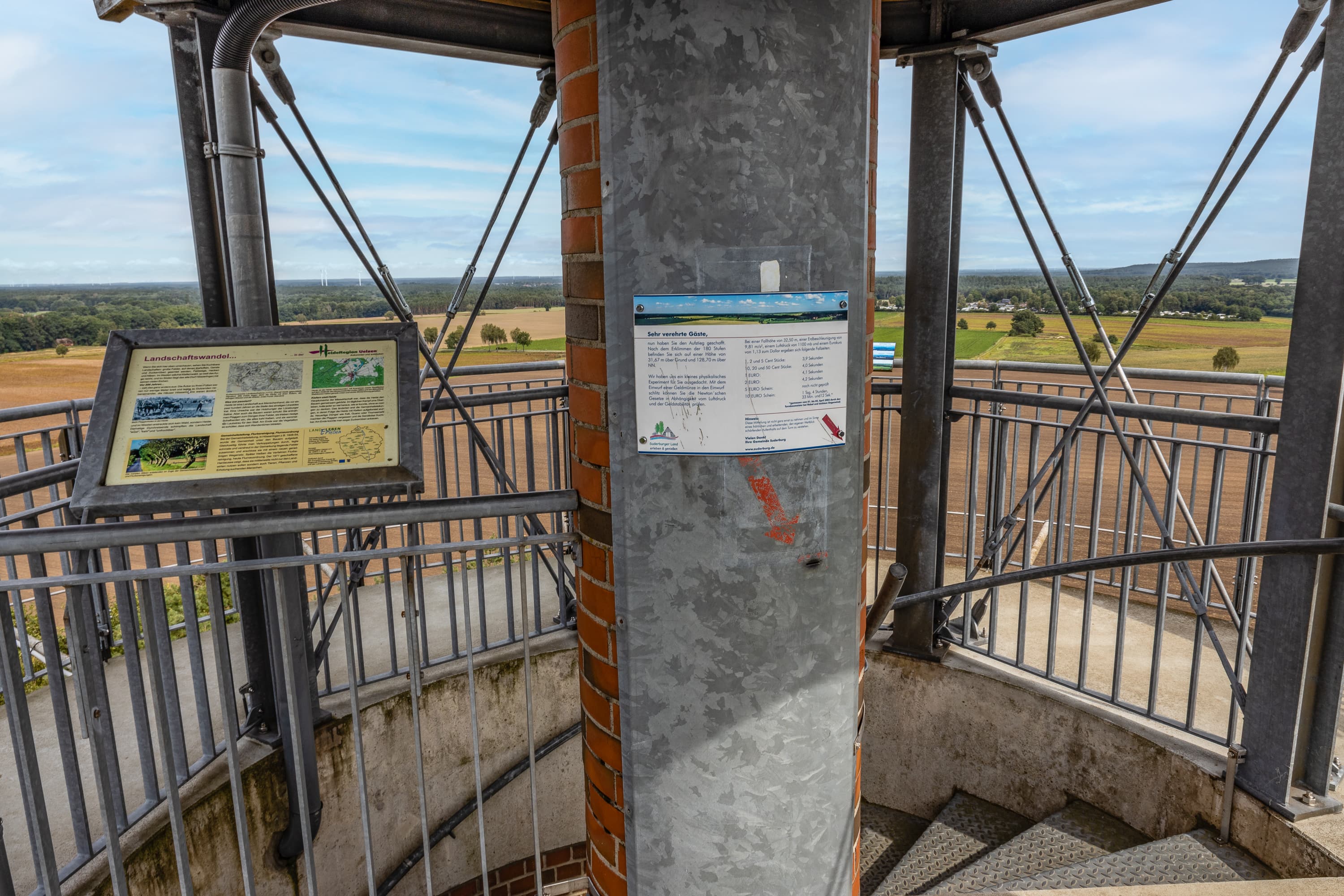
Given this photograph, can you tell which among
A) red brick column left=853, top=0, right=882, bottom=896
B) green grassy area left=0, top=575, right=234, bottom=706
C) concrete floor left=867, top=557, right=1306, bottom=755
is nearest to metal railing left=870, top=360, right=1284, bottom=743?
concrete floor left=867, top=557, right=1306, bottom=755

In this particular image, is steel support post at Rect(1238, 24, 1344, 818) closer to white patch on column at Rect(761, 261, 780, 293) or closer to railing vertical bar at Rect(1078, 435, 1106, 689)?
railing vertical bar at Rect(1078, 435, 1106, 689)

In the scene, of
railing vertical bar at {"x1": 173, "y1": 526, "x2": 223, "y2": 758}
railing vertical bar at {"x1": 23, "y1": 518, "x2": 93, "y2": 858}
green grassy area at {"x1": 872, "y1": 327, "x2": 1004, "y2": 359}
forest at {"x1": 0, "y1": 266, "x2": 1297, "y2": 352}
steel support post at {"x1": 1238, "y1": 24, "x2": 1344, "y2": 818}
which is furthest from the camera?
green grassy area at {"x1": 872, "y1": 327, "x2": 1004, "y2": 359}

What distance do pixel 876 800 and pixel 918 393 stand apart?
260 centimetres

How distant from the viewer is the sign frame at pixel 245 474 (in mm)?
2256

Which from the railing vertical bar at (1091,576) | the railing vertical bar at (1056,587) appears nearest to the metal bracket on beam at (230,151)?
the railing vertical bar at (1056,587)

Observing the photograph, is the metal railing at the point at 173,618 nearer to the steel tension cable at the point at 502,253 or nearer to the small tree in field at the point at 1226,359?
the steel tension cable at the point at 502,253

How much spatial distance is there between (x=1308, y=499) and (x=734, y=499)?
258 cm

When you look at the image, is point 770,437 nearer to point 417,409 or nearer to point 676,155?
point 676,155

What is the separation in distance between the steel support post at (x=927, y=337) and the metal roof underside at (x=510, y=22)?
0.62 ft

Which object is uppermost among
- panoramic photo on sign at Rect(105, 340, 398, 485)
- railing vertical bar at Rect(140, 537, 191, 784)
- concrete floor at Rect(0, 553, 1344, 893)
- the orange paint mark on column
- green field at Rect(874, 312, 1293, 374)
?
panoramic photo on sign at Rect(105, 340, 398, 485)

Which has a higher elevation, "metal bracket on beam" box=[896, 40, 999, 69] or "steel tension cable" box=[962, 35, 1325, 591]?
"metal bracket on beam" box=[896, 40, 999, 69]

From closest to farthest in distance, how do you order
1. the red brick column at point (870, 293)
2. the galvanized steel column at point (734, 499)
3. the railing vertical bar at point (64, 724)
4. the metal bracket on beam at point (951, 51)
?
the galvanized steel column at point (734, 499), the red brick column at point (870, 293), the railing vertical bar at point (64, 724), the metal bracket on beam at point (951, 51)

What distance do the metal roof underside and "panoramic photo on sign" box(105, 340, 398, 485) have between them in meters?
2.05

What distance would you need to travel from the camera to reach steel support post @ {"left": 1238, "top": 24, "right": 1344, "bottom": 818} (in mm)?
2887
